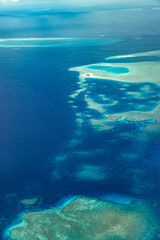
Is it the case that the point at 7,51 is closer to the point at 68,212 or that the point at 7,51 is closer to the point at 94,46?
the point at 94,46

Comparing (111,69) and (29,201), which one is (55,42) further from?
(29,201)

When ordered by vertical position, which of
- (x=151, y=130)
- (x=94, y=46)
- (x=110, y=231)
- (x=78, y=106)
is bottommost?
(x=110, y=231)

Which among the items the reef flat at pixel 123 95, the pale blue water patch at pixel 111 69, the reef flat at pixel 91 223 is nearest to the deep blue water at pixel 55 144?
the reef flat at pixel 123 95

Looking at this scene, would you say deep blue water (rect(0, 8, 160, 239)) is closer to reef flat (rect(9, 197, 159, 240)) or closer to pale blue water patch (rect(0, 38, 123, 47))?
reef flat (rect(9, 197, 159, 240))

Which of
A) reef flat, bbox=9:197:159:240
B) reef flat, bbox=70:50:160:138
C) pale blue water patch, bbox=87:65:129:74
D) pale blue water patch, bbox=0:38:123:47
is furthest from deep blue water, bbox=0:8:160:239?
pale blue water patch, bbox=0:38:123:47

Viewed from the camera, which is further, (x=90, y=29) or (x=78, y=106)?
(x=90, y=29)

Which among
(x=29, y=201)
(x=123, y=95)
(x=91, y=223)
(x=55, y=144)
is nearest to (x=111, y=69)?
(x=123, y=95)

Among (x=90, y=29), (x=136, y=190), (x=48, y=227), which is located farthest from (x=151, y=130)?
(x=90, y=29)

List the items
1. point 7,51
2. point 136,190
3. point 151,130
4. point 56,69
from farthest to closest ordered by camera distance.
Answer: point 7,51 → point 56,69 → point 151,130 → point 136,190
